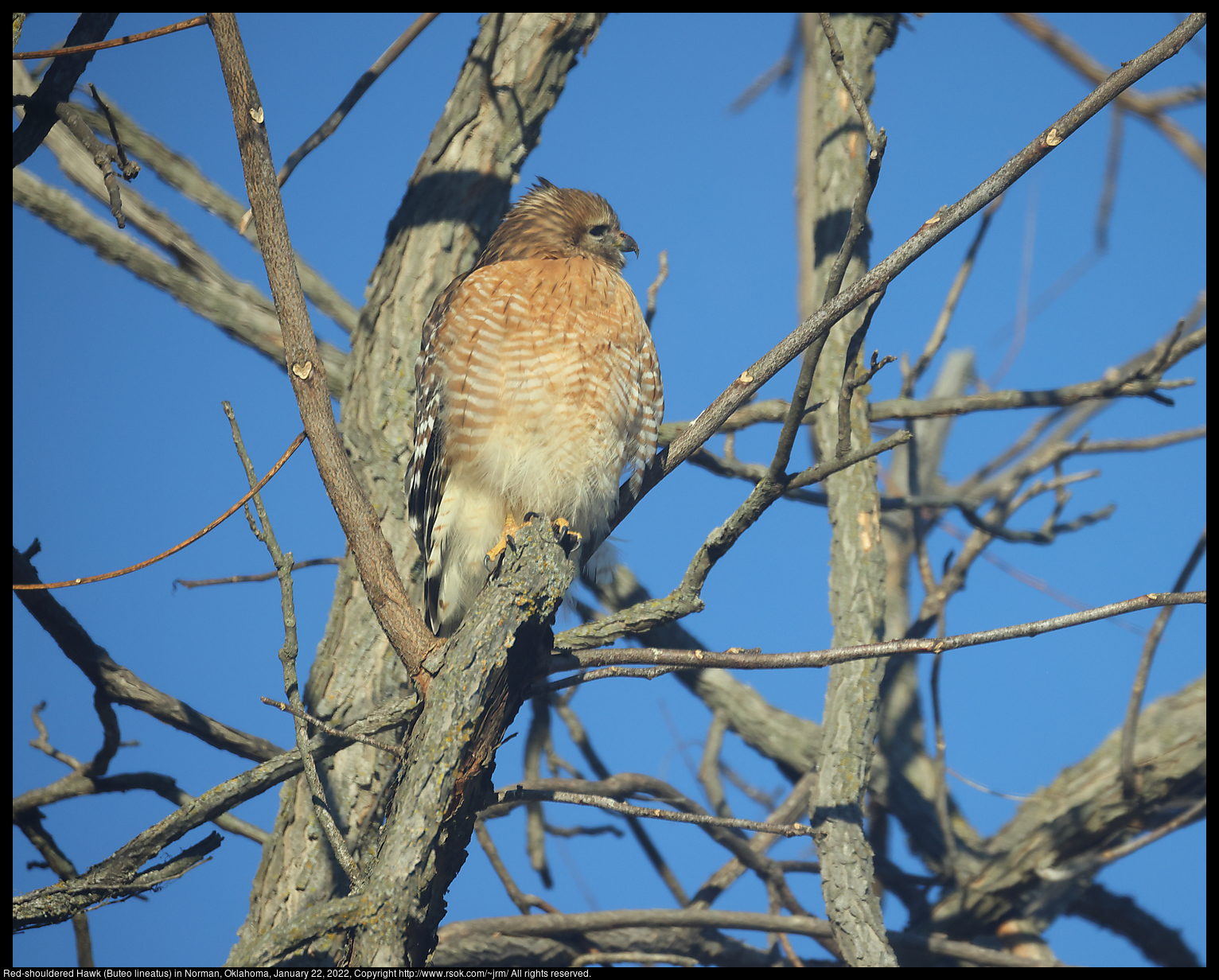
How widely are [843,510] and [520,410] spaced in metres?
1.62

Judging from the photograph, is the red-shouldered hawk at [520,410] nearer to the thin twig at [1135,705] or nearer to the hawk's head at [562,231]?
the hawk's head at [562,231]

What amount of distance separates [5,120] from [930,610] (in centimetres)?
452

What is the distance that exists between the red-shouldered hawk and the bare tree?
24cm

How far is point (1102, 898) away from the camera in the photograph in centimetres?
514

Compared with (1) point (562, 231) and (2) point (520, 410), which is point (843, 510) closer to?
(2) point (520, 410)

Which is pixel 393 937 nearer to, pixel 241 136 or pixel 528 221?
pixel 241 136

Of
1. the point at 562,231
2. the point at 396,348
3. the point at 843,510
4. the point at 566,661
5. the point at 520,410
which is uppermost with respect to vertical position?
the point at 562,231

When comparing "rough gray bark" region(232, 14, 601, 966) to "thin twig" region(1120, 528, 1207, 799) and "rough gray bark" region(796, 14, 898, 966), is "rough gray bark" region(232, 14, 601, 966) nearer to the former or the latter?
"rough gray bark" region(796, 14, 898, 966)

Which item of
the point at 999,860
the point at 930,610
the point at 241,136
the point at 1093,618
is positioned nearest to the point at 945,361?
the point at 930,610

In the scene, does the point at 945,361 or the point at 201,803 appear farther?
the point at 945,361

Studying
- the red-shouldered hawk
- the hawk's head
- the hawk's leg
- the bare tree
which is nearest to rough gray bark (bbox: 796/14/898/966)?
the bare tree

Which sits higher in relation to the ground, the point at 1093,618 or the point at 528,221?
the point at 528,221

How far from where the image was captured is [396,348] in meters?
4.61

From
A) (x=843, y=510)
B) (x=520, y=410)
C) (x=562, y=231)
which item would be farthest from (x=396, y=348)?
(x=843, y=510)
